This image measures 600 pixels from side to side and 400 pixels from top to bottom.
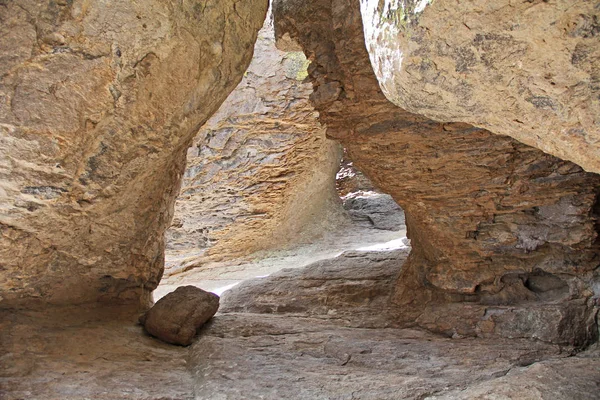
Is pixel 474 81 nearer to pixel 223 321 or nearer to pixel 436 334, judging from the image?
pixel 436 334

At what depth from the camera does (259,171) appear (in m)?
6.78

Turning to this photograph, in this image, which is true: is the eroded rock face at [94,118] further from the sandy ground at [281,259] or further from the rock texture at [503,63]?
the sandy ground at [281,259]

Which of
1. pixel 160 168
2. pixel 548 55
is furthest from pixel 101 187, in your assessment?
pixel 548 55

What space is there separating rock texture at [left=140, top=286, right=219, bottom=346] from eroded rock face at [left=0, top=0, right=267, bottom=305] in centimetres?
35

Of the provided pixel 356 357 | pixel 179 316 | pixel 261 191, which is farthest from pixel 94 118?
pixel 261 191

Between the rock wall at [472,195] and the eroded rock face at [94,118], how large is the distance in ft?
1.94

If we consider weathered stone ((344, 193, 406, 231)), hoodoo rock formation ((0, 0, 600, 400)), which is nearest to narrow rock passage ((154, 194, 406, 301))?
weathered stone ((344, 193, 406, 231))

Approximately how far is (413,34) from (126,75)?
5.34 ft

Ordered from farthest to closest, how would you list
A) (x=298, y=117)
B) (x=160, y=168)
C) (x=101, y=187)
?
(x=298, y=117), (x=160, y=168), (x=101, y=187)

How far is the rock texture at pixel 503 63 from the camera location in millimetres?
1432

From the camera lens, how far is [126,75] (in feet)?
8.97

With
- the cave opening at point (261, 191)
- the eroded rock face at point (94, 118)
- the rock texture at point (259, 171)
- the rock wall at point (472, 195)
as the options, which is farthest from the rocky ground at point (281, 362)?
the rock texture at point (259, 171)

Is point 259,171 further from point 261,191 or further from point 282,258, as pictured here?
point 282,258

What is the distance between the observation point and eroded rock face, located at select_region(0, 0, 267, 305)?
2.49 meters
